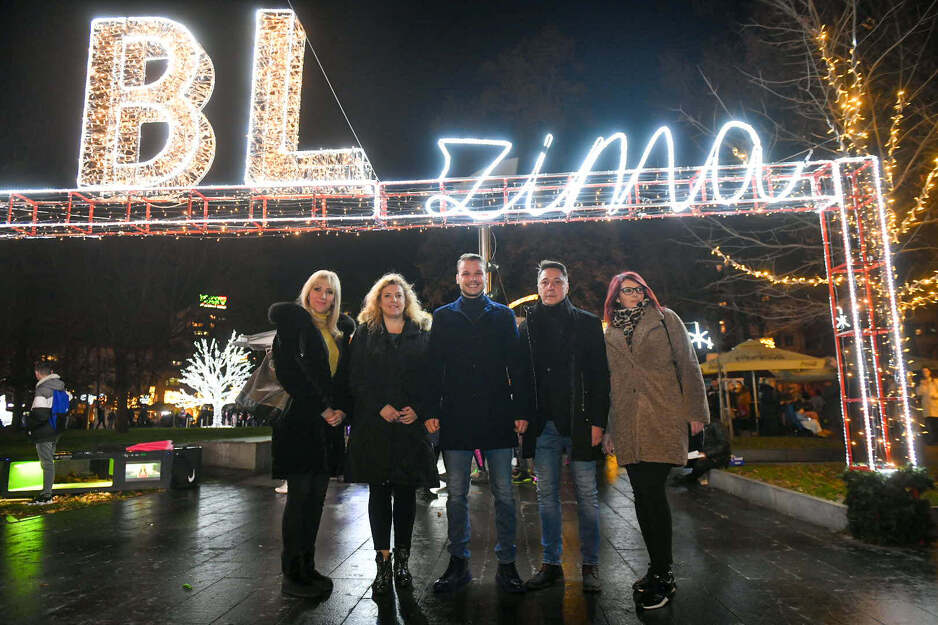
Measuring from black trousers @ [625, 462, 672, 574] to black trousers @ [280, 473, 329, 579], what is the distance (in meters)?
1.99

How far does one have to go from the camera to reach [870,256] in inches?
268

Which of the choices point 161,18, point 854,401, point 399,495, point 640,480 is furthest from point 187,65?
point 854,401

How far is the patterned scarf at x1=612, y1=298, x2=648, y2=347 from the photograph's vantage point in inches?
155

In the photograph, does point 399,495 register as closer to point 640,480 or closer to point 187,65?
point 640,480

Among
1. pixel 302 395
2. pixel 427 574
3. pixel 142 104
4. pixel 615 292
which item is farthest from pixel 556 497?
pixel 142 104

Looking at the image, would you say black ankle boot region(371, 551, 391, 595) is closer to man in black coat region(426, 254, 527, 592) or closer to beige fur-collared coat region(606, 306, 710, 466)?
man in black coat region(426, 254, 527, 592)

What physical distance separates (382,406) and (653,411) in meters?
1.72

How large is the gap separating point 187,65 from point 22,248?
14.5 meters

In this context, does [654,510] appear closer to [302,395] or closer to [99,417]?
[302,395]

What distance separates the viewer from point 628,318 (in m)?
3.97

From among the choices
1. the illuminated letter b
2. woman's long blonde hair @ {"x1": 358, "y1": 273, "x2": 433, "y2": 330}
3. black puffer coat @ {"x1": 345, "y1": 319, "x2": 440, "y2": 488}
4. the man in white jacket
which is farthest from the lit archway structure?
black puffer coat @ {"x1": 345, "y1": 319, "x2": 440, "y2": 488}

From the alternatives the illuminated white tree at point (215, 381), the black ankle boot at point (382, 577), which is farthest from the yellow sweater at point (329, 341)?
the illuminated white tree at point (215, 381)

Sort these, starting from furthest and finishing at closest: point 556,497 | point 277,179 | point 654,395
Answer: point 277,179 → point 556,497 → point 654,395

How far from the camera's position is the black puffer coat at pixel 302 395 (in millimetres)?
3838
